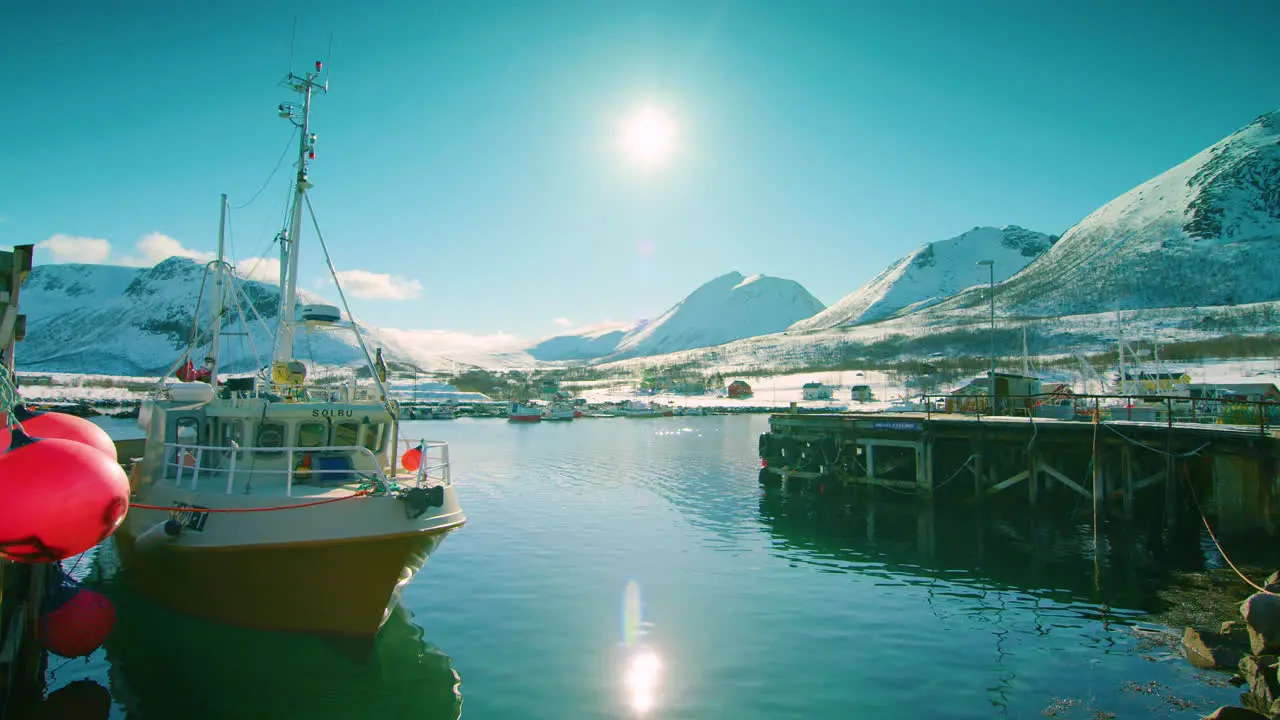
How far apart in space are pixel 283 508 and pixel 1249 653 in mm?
18565

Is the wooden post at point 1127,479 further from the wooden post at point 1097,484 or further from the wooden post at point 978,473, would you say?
the wooden post at point 978,473

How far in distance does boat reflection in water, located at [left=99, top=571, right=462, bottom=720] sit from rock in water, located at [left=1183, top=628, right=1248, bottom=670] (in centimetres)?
1411

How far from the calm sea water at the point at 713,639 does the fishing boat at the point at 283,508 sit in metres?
1.12

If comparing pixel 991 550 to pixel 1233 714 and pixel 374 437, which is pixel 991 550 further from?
pixel 374 437

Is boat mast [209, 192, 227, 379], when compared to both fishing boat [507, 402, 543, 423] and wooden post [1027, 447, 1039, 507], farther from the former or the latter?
fishing boat [507, 402, 543, 423]

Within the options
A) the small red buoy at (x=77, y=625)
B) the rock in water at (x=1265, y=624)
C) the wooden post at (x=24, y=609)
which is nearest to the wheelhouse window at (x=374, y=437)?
the small red buoy at (x=77, y=625)

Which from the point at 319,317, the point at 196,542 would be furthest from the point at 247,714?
the point at 319,317

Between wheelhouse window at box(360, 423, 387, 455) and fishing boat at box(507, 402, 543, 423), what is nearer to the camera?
wheelhouse window at box(360, 423, 387, 455)

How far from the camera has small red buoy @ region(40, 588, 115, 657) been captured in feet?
44.0

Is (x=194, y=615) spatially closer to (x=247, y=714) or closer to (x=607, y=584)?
(x=247, y=714)

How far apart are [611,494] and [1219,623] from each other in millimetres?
26992

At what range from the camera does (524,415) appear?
12788 cm

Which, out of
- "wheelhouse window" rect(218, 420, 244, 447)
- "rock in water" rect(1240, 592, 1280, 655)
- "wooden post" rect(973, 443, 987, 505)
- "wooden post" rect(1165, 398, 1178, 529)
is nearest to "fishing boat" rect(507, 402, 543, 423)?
"wooden post" rect(973, 443, 987, 505)

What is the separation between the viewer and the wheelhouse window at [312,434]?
52.7ft
